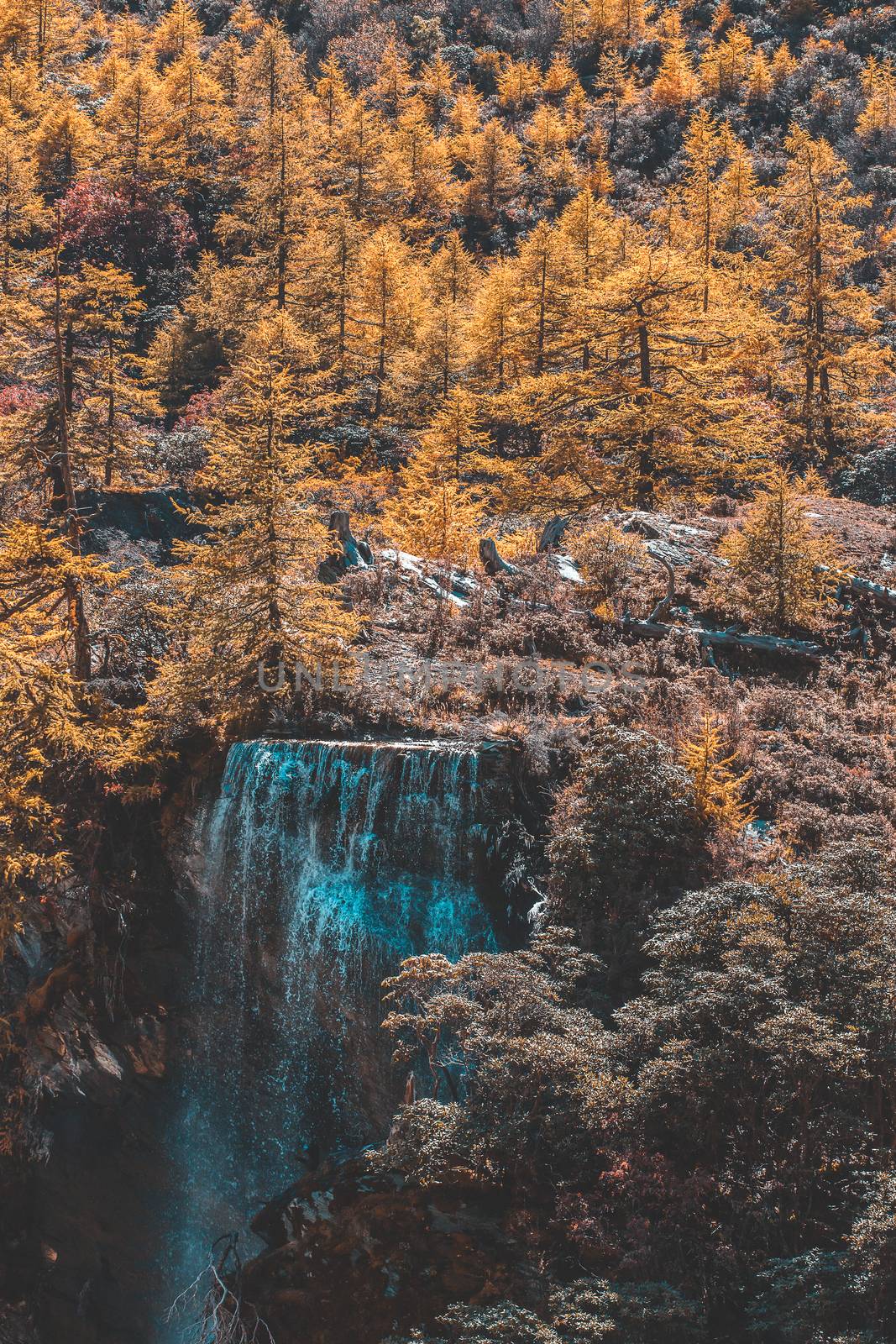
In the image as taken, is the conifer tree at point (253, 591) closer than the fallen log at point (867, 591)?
Yes

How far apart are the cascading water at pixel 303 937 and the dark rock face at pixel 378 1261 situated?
2.55 meters

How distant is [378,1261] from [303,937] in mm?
4475

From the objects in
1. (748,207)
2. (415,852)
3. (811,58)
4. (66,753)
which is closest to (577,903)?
(415,852)

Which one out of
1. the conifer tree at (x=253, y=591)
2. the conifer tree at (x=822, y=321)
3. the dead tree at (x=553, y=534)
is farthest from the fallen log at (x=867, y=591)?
the conifer tree at (x=822, y=321)

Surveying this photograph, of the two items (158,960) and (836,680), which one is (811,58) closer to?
(836,680)

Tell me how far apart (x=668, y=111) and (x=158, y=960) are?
2337 inches

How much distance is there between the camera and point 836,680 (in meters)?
14.6

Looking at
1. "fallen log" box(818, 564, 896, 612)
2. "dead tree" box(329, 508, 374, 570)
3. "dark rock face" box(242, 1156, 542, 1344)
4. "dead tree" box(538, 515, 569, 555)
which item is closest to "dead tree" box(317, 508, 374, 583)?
"dead tree" box(329, 508, 374, 570)

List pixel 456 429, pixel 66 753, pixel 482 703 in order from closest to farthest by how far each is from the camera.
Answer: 1. pixel 66 753
2. pixel 482 703
3. pixel 456 429

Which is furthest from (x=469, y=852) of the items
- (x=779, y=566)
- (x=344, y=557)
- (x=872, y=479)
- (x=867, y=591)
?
(x=872, y=479)

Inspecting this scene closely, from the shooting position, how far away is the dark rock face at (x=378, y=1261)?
7828 mm

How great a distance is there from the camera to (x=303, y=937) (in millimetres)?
12266

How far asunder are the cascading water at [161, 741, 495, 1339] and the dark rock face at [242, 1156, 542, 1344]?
101 inches

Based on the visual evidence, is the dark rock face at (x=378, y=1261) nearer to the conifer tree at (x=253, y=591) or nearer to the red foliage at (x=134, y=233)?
the conifer tree at (x=253, y=591)
